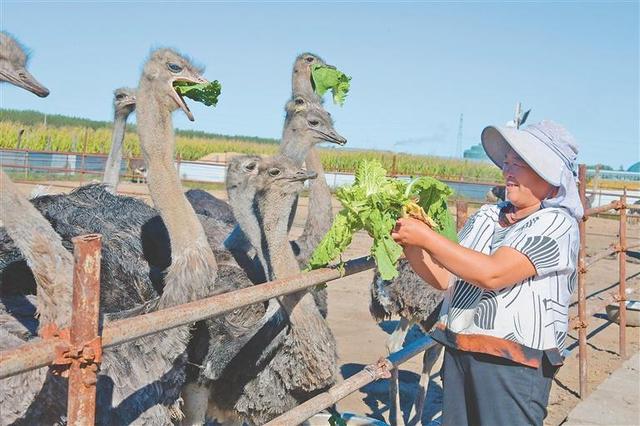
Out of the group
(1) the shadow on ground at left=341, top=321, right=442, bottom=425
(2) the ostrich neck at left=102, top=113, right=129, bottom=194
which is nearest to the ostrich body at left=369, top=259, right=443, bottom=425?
(1) the shadow on ground at left=341, top=321, right=442, bottom=425

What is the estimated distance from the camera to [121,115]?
597cm

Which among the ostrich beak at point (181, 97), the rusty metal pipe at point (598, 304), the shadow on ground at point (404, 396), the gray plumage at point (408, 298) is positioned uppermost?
the ostrich beak at point (181, 97)

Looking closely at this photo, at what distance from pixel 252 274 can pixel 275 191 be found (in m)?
0.67

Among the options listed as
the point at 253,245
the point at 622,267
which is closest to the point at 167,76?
the point at 253,245

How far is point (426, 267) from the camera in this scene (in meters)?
2.66

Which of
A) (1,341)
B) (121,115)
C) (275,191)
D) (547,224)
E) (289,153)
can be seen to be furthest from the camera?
(121,115)

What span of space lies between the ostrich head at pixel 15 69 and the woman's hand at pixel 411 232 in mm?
1758

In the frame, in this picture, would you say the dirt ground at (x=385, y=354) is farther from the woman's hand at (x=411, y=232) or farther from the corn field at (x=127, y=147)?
the corn field at (x=127, y=147)

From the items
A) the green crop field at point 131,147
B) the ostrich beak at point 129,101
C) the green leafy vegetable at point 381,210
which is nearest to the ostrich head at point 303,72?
the ostrich beak at point 129,101

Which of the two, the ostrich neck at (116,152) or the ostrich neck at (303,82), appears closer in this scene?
the ostrich neck at (116,152)

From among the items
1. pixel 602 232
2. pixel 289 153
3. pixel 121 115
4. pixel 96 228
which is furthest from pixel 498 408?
pixel 602 232

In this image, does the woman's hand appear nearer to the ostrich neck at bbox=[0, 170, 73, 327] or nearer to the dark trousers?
the dark trousers

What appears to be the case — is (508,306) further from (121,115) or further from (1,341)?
(121,115)

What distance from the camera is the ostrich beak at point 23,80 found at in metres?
3.28
